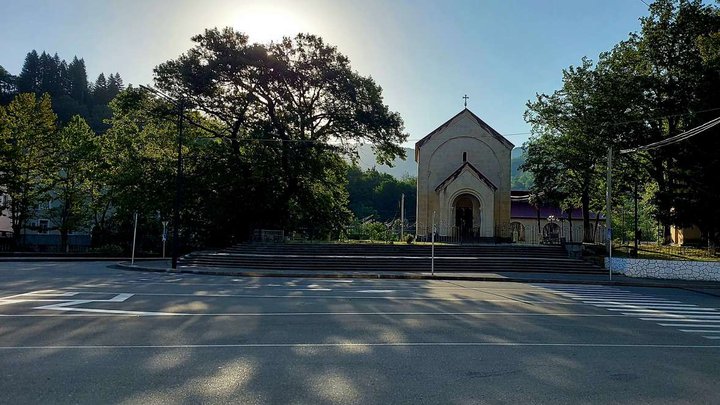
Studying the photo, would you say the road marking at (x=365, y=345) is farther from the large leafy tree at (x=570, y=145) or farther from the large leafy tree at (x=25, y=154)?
the large leafy tree at (x=25, y=154)

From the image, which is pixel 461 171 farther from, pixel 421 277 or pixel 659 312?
pixel 659 312

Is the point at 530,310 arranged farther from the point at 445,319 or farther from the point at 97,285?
the point at 97,285

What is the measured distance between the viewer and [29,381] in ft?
19.5

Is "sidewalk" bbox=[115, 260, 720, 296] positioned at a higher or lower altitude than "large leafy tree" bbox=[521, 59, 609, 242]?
lower

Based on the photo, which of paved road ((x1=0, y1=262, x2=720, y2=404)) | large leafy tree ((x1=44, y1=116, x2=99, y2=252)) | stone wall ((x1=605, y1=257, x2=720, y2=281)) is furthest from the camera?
large leafy tree ((x1=44, y1=116, x2=99, y2=252))

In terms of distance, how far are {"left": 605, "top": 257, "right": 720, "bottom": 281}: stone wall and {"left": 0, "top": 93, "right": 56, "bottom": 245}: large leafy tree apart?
43.2 meters

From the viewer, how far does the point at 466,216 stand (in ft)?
142

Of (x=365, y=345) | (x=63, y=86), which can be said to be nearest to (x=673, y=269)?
(x=365, y=345)

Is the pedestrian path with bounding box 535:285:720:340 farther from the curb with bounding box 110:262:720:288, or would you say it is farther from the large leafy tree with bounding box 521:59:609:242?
the large leafy tree with bounding box 521:59:609:242

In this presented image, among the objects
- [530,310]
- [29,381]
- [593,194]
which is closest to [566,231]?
[593,194]

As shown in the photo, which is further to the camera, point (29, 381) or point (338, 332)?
point (338, 332)

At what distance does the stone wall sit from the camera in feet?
86.3

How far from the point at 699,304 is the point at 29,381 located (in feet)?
57.0

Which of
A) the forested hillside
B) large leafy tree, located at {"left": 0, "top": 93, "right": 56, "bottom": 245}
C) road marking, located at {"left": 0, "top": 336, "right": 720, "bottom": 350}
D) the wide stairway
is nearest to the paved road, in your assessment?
road marking, located at {"left": 0, "top": 336, "right": 720, "bottom": 350}
